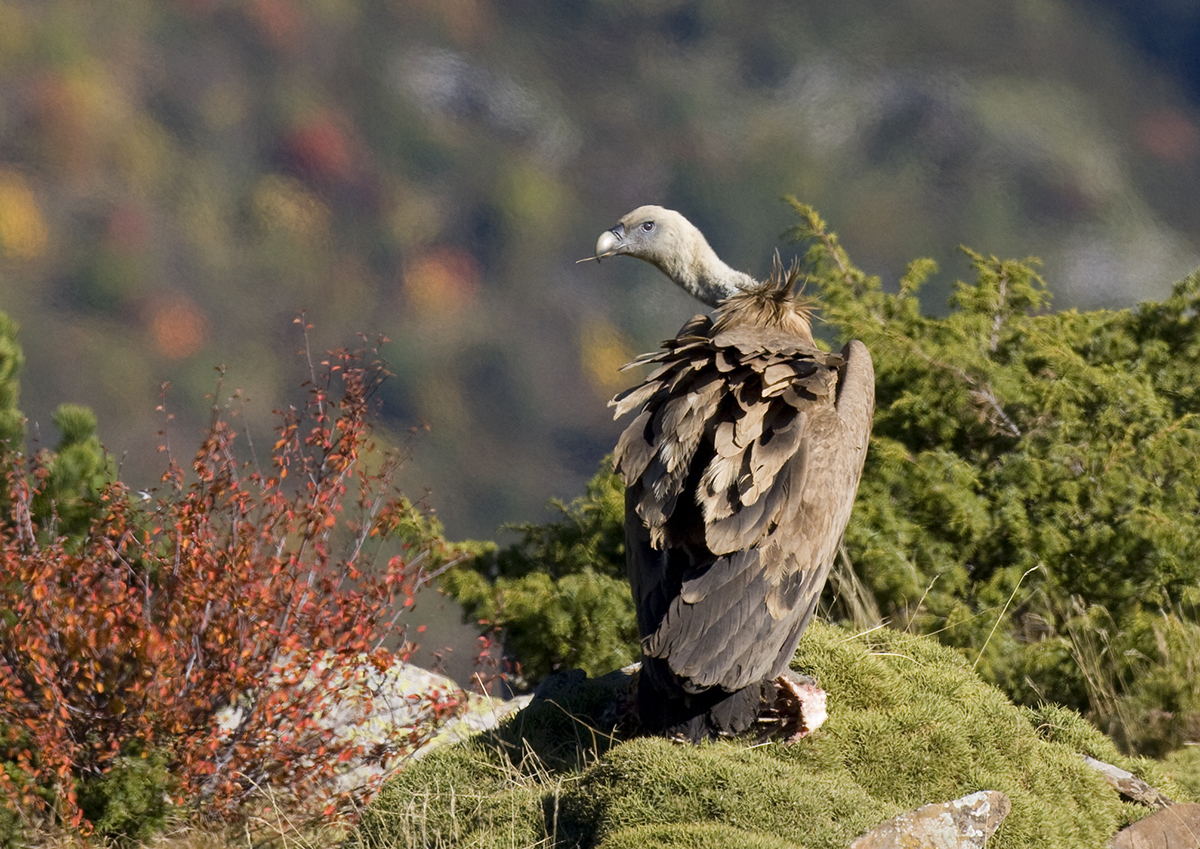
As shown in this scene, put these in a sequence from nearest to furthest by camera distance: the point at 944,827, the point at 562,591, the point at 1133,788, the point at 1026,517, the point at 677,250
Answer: the point at 944,827 < the point at 1133,788 < the point at 677,250 < the point at 1026,517 < the point at 562,591

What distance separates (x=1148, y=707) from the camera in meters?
5.70

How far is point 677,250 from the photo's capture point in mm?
5645

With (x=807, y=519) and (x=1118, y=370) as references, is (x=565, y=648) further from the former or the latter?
(x=1118, y=370)

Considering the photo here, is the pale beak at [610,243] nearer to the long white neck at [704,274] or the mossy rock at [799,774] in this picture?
the long white neck at [704,274]

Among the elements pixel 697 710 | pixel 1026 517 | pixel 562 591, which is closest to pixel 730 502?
pixel 697 710

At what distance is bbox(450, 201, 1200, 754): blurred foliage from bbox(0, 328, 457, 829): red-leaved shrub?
1589 mm

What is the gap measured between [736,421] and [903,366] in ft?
12.8

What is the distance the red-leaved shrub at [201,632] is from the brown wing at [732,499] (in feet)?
6.45

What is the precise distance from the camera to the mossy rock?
3.47m

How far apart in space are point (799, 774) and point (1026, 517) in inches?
137

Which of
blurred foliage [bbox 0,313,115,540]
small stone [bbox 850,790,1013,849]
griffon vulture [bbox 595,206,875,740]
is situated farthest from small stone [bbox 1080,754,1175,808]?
blurred foliage [bbox 0,313,115,540]

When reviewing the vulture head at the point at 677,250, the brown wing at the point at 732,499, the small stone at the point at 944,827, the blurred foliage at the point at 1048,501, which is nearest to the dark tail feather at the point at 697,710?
the brown wing at the point at 732,499

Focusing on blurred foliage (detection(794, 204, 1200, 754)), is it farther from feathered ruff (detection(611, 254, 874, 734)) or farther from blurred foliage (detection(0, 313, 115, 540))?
blurred foliage (detection(0, 313, 115, 540))

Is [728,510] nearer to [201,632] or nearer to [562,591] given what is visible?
[201,632]
